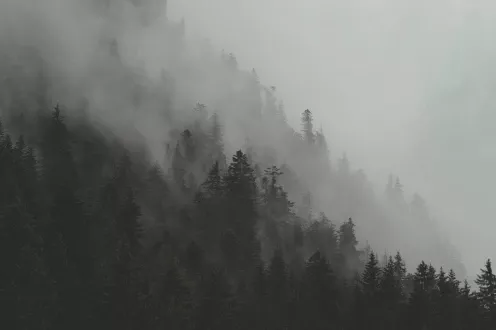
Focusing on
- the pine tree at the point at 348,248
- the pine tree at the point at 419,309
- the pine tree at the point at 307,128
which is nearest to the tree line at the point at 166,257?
the pine tree at the point at 419,309

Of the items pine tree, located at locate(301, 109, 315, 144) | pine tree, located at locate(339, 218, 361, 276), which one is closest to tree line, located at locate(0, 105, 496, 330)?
pine tree, located at locate(339, 218, 361, 276)

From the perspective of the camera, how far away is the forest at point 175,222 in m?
83.2

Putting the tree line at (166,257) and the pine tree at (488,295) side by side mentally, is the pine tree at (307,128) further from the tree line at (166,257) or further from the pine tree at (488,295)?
the pine tree at (488,295)

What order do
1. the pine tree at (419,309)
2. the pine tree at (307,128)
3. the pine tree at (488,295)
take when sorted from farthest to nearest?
the pine tree at (307,128) < the pine tree at (488,295) < the pine tree at (419,309)

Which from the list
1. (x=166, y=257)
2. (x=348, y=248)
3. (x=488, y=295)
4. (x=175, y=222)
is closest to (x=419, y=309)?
(x=488, y=295)

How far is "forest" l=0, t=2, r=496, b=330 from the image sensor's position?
83250mm

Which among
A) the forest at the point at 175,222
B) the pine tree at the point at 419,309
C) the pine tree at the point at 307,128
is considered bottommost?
the pine tree at the point at 419,309

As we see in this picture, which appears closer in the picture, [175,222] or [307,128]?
[175,222]

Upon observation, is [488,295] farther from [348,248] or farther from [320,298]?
[348,248]

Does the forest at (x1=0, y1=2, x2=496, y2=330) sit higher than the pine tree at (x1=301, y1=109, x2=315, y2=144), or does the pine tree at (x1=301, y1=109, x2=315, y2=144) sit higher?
the pine tree at (x1=301, y1=109, x2=315, y2=144)

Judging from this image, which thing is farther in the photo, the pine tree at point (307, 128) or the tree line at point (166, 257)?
the pine tree at point (307, 128)

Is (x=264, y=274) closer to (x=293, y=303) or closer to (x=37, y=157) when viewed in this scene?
(x=293, y=303)

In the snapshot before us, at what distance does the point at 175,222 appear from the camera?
4532 inches

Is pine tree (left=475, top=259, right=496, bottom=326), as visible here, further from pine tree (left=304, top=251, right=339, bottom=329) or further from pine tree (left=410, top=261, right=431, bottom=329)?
pine tree (left=304, top=251, right=339, bottom=329)
